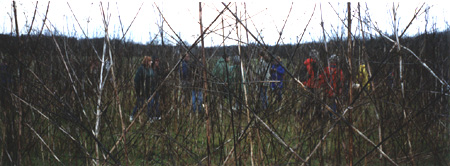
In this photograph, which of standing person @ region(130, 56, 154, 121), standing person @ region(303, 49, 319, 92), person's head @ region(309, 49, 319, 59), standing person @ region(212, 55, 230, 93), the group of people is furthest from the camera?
standing person @ region(130, 56, 154, 121)

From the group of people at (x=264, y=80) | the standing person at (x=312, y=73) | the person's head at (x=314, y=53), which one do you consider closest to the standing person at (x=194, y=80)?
the group of people at (x=264, y=80)

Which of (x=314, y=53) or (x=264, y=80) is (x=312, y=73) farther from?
(x=314, y=53)

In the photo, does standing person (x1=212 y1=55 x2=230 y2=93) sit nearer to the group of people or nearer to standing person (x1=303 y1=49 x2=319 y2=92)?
the group of people

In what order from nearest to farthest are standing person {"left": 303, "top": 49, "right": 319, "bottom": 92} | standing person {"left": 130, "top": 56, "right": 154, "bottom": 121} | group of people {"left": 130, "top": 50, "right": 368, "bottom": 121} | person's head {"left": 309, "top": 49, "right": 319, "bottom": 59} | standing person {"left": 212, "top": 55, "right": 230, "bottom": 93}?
standing person {"left": 212, "top": 55, "right": 230, "bottom": 93}
group of people {"left": 130, "top": 50, "right": 368, "bottom": 121}
person's head {"left": 309, "top": 49, "right": 319, "bottom": 59}
standing person {"left": 303, "top": 49, "right": 319, "bottom": 92}
standing person {"left": 130, "top": 56, "right": 154, "bottom": 121}

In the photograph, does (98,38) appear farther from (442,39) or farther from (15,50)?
(442,39)

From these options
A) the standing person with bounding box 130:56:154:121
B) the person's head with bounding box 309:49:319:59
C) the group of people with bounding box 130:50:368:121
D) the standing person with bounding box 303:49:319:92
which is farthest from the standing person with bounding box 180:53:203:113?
the standing person with bounding box 303:49:319:92

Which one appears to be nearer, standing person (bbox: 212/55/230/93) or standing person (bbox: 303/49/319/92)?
standing person (bbox: 212/55/230/93)

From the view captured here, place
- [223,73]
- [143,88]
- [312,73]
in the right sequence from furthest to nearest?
[143,88]
[312,73]
[223,73]

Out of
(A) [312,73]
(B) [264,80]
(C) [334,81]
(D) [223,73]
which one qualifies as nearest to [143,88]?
(B) [264,80]

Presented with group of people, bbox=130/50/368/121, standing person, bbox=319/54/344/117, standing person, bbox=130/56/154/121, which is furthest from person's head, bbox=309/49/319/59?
standing person, bbox=130/56/154/121

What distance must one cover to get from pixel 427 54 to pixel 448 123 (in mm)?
1040

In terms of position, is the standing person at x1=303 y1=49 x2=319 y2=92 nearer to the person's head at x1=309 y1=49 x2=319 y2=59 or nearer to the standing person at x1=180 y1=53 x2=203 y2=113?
the person's head at x1=309 y1=49 x2=319 y2=59

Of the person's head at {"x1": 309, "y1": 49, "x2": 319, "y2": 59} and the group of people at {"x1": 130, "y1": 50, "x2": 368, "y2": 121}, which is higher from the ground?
the person's head at {"x1": 309, "y1": 49, "x2": 319, "y2": 59}

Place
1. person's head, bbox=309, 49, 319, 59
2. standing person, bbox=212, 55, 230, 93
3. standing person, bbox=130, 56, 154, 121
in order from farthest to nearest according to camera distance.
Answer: standing person, bbox=130, 56, 154, 121
person's head, bbox=309, 49, 319, 59
standing person, bbox=212, 55, 230, 93
